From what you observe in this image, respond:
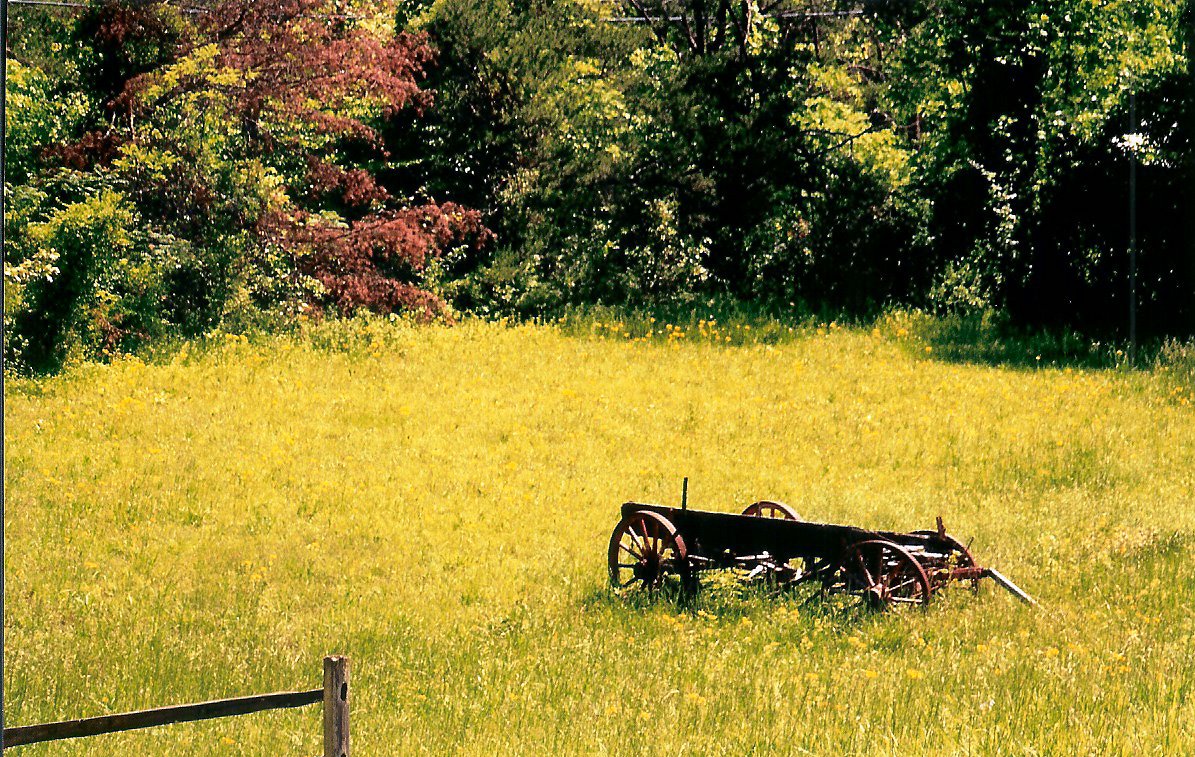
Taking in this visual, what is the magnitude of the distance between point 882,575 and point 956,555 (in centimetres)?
67

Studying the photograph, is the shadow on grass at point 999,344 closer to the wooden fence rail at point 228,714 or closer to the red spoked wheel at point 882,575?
the red spoked wheel at point 882,575

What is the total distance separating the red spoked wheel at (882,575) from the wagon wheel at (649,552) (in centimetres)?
99

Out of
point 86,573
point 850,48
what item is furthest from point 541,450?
point 850,48

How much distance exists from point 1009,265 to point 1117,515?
853cm

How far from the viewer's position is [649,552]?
820 centimetres

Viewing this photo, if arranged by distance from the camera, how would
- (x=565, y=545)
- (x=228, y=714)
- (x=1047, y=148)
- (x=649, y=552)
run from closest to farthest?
(x=228, y=714)
(x=649, y=552)
(x=565, y=545)
(x=1047, y=148)

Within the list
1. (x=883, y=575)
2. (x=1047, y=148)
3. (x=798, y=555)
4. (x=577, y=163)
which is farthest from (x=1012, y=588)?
(x=577, y=163)

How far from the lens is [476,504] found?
10.1m

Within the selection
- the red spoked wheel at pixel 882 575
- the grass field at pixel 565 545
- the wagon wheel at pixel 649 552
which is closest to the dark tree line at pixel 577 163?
the grass field at pixel 565 545

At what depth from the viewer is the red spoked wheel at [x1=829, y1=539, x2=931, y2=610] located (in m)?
7.49

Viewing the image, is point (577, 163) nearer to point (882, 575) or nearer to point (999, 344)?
point (999, 344)

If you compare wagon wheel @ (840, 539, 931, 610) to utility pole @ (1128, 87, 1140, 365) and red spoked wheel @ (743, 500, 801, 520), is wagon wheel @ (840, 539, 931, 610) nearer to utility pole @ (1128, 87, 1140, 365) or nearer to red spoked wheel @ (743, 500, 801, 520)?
red spoked wheel @ (743, 500, 801, 520)

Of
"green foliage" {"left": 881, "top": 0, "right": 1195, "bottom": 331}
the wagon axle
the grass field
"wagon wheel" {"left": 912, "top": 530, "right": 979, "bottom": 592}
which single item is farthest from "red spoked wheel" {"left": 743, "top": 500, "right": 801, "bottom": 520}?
"green foliage" {"left": 881, "top": 0, "right": 1195, "bottom": 331}

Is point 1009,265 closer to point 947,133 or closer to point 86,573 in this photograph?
point 947,133
